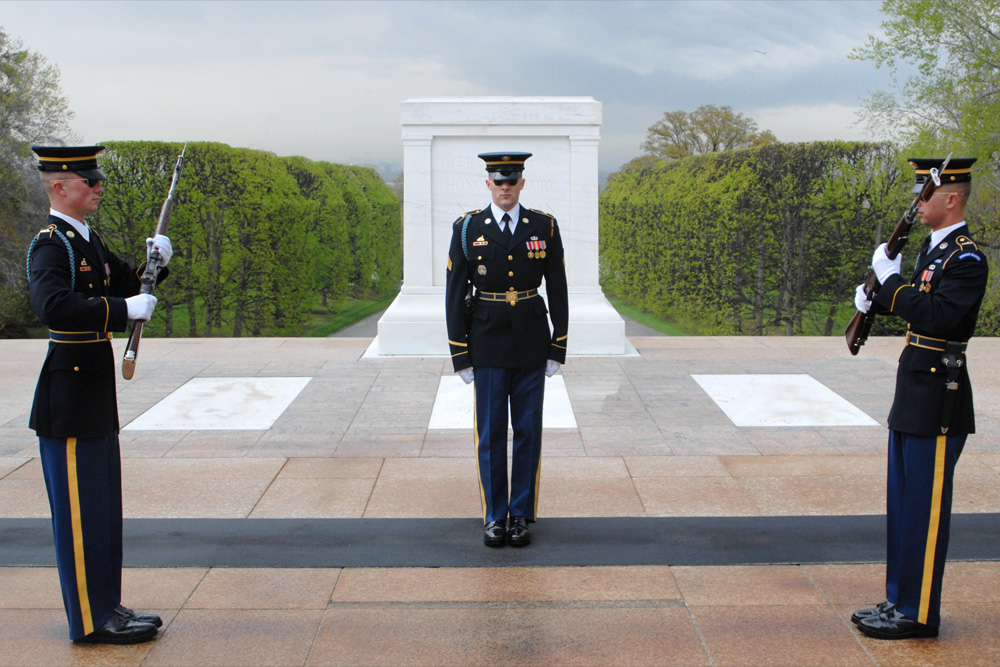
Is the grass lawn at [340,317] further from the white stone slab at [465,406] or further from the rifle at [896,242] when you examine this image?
the rifle at [896,242]

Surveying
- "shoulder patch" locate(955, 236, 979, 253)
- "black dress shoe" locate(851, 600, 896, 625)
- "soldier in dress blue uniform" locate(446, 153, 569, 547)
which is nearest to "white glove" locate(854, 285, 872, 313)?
"shoulder patch" locate(955, 236, 979, 253)

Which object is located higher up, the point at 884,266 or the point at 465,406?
the point at 884,266

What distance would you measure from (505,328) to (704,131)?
27780 mm

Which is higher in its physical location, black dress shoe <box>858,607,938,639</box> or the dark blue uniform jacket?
the dark blue uniform jacket

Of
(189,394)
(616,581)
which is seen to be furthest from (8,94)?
(616,581)

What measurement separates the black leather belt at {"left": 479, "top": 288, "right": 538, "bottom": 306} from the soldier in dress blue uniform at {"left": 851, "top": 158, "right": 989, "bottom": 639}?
1.32 meters

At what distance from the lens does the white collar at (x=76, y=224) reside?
9.02 feet

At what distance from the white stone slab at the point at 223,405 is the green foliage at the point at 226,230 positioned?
9300mm

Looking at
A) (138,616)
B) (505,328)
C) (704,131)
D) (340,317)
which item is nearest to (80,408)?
(138,616)

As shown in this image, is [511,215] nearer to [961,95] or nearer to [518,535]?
[518,535]

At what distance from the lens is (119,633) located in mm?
2768

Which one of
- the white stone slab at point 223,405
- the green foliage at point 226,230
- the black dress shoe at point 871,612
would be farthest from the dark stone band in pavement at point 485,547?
the green foliage at point 226,230

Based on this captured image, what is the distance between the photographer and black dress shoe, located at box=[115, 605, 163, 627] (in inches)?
111

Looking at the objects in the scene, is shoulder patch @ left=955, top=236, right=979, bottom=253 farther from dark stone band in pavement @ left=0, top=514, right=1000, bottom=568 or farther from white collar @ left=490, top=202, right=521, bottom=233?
white collar @ left=490, top=202, right=521, bottom=233
